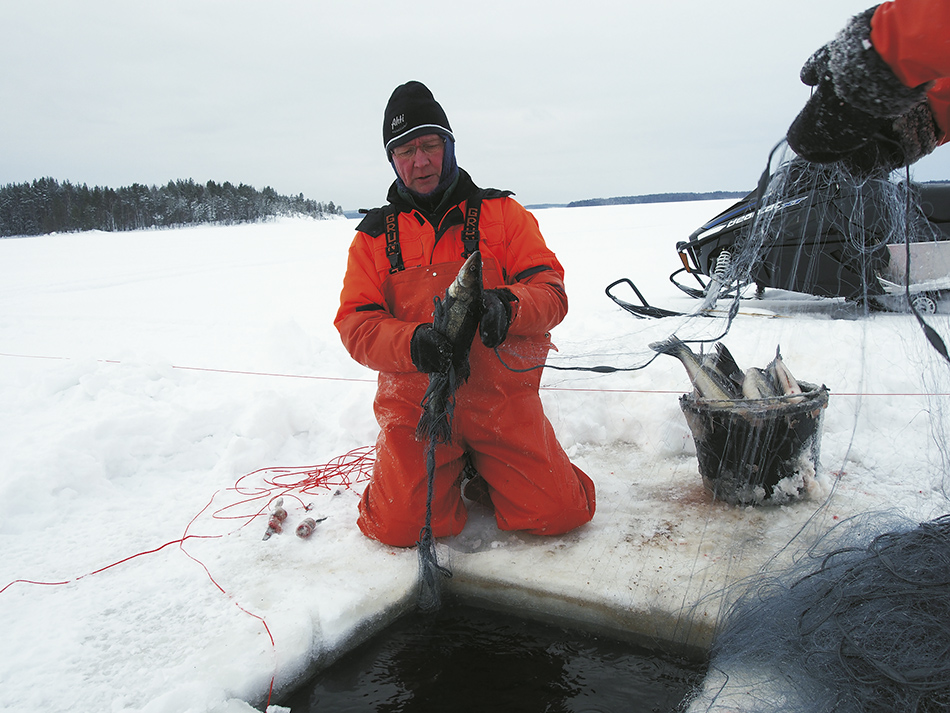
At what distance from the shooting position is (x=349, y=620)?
79.3 inches

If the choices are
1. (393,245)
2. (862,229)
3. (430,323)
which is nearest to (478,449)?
(430,323)

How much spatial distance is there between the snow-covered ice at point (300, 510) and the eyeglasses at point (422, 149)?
1062 mm

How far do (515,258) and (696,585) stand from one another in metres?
1.46

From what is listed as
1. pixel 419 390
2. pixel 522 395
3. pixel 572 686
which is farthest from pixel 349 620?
pixel 522 395

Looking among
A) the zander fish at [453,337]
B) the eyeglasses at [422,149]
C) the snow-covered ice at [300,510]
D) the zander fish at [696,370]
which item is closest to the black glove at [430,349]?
the zander fish at [453,337]

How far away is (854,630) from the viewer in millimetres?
1519

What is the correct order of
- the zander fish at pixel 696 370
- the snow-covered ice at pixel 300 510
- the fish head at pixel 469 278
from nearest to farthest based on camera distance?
the snow-covered ice at pixel 300 510 < the fish head at pixel 469 278 < the zander fish at pixel 696 370

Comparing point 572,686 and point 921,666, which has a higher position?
point 921,666

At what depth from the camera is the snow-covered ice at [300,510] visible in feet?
6.22

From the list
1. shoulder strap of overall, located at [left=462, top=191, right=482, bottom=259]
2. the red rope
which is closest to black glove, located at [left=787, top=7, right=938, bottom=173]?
shoulder strap of overall, located at [left=462, top=191, right=482, bottom=259]

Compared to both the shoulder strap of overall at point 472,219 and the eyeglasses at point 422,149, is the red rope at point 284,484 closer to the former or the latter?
the shoulder strap of overall at point 472,219

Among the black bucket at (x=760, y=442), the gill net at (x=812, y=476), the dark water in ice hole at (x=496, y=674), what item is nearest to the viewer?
the gill net at (x=812, y=476)

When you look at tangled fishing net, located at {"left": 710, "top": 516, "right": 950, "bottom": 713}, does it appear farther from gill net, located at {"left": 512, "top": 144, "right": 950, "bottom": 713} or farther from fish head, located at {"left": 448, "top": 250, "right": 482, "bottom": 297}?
fish head, located at {"left": 448, "top": 250, "right": 482, "bottom": 297}

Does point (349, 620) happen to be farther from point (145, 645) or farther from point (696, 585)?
point (696, 585)
